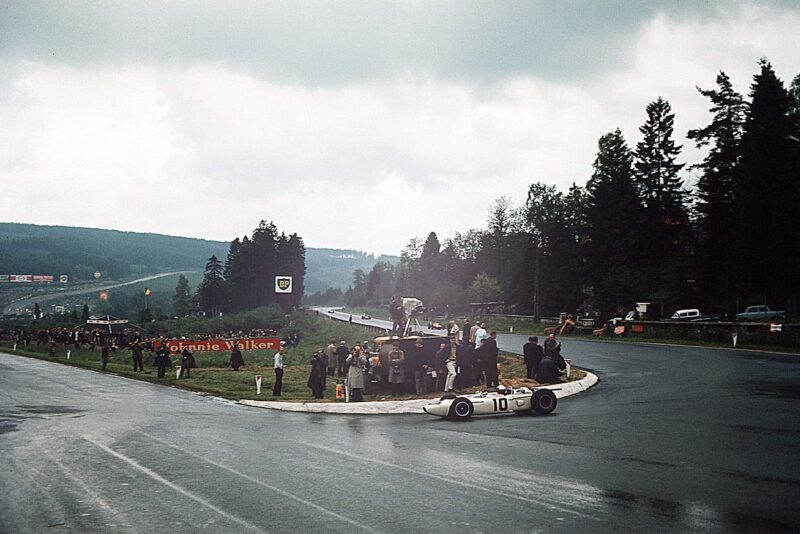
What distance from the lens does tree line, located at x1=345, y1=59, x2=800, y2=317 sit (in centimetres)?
4962

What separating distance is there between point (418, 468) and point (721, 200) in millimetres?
52826

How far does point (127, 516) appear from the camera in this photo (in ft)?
29.6

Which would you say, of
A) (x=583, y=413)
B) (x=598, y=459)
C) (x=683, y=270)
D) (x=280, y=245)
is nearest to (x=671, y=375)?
(x=583, y=413)

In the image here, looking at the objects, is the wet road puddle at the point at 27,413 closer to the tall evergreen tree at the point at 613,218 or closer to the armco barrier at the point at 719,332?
the armco barrier at the point at 719,332

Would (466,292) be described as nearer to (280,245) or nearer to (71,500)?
(280,245)

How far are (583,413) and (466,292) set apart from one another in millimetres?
99637

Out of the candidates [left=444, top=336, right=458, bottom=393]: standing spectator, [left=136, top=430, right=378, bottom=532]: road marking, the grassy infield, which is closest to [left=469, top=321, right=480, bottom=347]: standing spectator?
the grassy infield

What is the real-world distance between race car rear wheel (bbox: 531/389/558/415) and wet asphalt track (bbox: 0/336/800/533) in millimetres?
354

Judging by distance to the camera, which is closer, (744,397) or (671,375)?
(744,397)

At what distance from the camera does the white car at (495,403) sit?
17438mm

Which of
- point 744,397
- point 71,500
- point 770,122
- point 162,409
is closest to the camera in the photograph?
point 71,500

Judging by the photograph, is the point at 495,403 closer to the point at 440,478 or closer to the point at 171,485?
the point at 440,478

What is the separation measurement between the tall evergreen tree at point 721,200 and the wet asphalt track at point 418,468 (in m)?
33.1

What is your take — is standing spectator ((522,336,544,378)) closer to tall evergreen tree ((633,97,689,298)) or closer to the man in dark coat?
the man in dark coat
